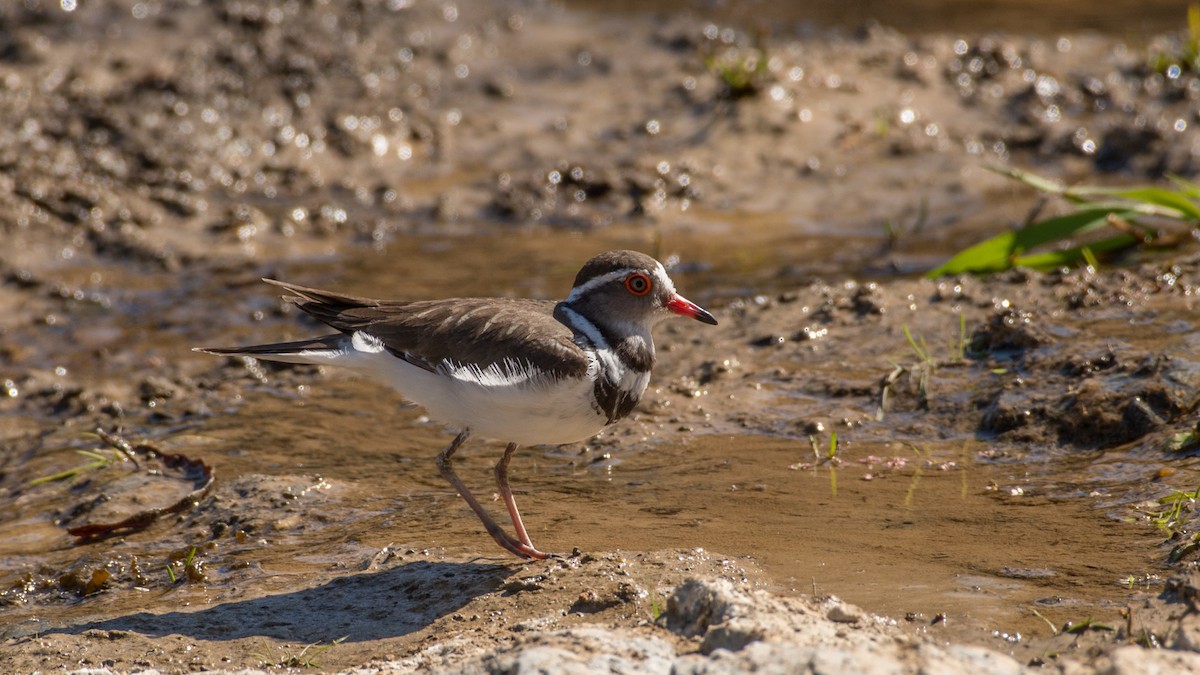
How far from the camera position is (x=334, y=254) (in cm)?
1100

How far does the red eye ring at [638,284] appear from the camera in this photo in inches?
260

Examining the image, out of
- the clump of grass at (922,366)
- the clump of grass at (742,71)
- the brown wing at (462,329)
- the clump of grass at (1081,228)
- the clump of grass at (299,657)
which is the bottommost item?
the clump of grass at (299,657)

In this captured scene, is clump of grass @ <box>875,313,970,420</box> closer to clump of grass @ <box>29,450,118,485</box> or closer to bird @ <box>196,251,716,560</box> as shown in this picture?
bird @ <box>196,251,716,560</box>

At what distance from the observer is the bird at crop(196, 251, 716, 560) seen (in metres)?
6.08

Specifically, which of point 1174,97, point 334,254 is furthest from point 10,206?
point 1174,97

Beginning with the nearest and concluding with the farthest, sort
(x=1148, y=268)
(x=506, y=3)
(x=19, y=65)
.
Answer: (x=1148, y=268)
(x=19, y=65)
(x=506, y=3)

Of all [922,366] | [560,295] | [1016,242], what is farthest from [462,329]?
[1016,242]

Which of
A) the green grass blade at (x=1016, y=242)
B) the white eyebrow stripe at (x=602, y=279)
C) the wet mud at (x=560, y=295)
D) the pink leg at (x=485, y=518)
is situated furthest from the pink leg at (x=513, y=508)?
the green grass blade at (x=1016, y=242)

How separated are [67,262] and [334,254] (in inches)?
88.6

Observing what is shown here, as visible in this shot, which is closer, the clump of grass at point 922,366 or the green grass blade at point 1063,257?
the clump of grass at point 922,366

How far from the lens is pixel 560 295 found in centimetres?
1001

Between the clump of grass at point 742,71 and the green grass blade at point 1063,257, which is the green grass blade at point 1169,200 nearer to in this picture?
the green grass blade at point 1063,257

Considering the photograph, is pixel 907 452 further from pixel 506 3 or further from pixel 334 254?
pixel 506 3

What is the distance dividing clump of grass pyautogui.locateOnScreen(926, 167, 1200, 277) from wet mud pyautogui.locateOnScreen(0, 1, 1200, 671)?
389 millimetres
